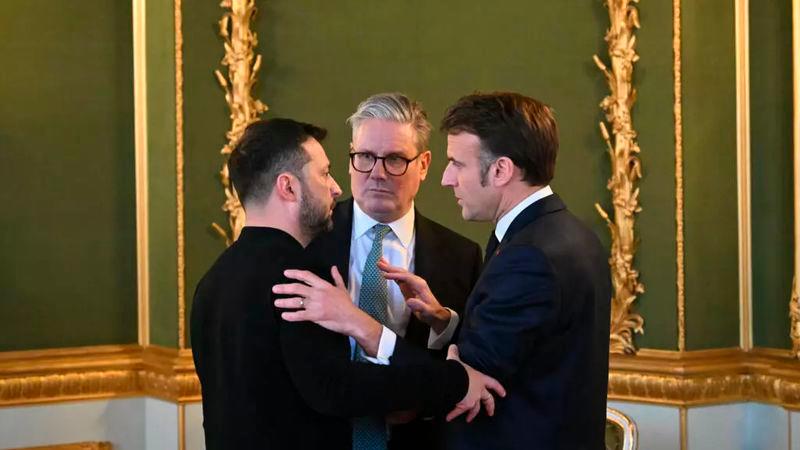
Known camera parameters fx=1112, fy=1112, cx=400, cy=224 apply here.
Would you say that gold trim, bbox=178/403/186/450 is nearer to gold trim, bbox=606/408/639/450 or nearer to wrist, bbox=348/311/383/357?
gold trim, bbox=606/408/639/450

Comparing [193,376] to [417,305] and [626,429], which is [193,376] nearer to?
[626,429]

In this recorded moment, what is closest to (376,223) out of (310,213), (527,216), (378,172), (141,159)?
(378,172)

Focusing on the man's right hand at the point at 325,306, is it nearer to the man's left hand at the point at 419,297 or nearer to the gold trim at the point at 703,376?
the man's left hand at the point at 419,297

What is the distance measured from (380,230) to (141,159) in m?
1.94

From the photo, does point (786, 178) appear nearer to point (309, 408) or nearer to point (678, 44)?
point (678, 44)

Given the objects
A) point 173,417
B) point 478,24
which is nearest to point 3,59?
point 173,417

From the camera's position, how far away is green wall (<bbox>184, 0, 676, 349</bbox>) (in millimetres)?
4371

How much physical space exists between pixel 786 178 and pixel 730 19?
2.07 ft

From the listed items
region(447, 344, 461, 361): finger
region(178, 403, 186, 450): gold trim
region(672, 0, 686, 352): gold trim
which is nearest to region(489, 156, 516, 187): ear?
region(447, 344, 461, 361): finger

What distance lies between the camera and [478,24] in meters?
4.51

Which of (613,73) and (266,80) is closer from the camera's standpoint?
(613,73)

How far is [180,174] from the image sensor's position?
14.8 ft

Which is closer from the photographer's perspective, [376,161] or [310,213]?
[310,213]

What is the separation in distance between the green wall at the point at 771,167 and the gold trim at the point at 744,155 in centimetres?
2
